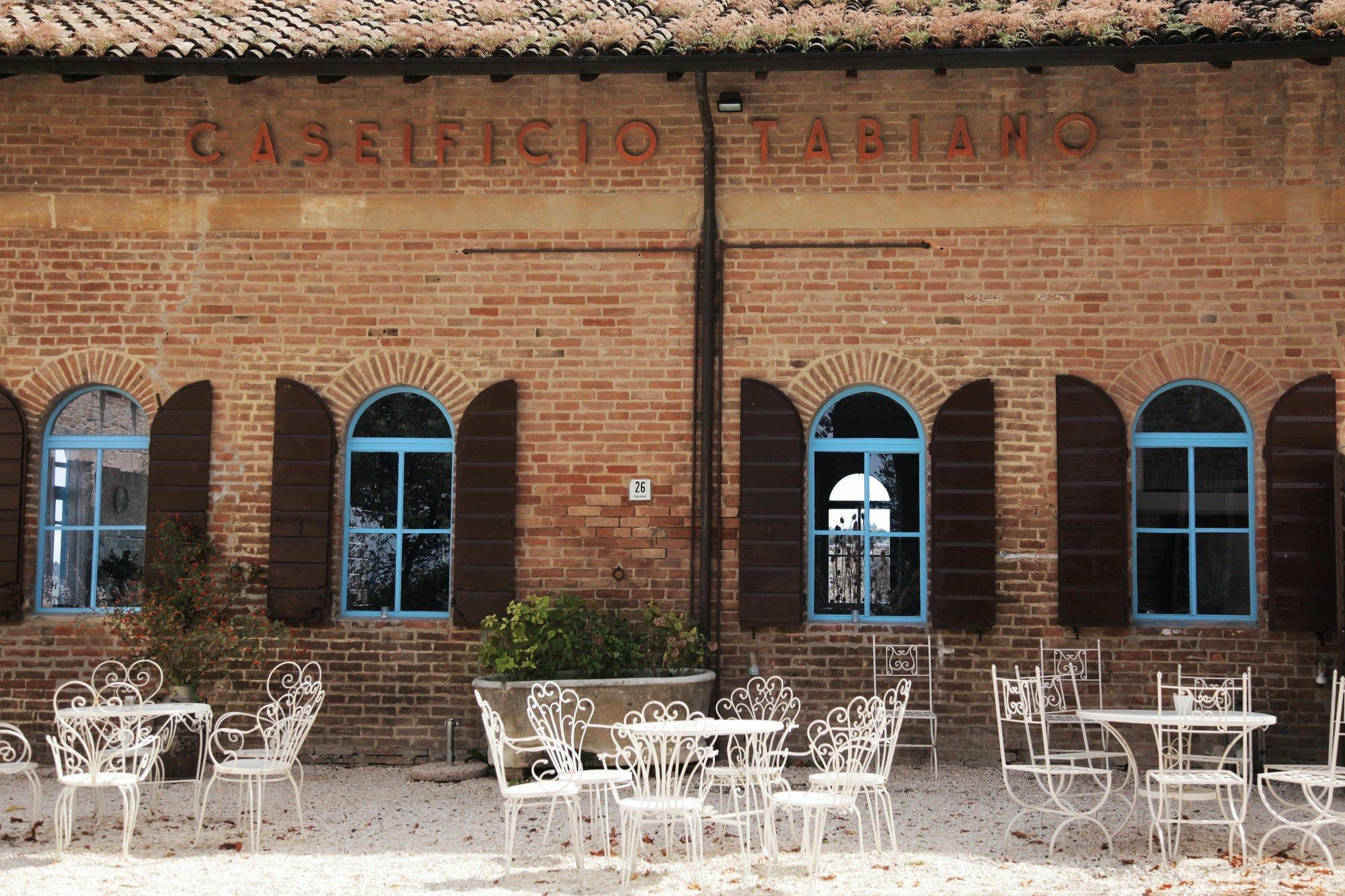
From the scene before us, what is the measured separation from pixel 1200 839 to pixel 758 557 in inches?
144

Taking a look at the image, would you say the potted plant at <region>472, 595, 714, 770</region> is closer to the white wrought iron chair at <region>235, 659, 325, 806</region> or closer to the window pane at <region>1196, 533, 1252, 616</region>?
the white wrought iron chair at <region>235, 659, 325, 806</region>

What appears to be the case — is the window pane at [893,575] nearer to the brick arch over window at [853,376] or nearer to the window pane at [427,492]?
the brick arch over window at [853,376]

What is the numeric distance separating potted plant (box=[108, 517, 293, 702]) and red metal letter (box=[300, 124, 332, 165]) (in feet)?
9.21

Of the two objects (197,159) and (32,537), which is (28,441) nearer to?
(32,537)

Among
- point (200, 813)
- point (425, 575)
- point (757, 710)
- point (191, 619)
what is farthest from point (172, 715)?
point (757, 710)

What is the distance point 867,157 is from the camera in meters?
10.5

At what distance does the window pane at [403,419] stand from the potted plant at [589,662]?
152cm

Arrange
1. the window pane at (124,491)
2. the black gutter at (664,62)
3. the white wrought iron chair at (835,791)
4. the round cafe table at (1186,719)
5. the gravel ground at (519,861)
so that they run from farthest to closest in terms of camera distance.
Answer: the window pane at (124,491) → the black gutter at (664,62) → the round cafe table at (1186,719) → the gravel ground at (519,861) → the white wrought iron chair at (835,791)

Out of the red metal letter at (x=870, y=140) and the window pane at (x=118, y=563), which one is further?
the window pane at (x=118, y=563)

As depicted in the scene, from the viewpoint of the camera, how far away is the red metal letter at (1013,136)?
412 inches

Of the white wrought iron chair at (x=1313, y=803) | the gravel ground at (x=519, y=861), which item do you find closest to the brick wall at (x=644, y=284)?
the white wrought iron chair at (x=1313, y=803)

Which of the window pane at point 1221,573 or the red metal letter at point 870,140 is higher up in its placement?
the red metal letter at point 870,140

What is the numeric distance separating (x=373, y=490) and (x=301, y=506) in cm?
52

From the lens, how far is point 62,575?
10.7 metres
